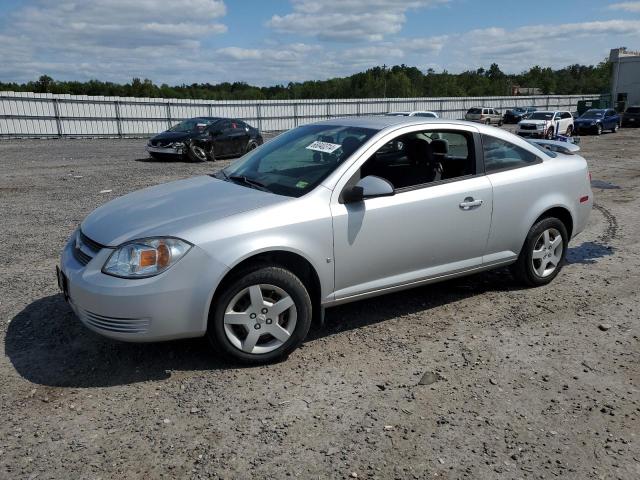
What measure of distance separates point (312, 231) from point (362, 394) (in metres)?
1.11

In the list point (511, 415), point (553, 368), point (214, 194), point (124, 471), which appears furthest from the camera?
point (214, 194)

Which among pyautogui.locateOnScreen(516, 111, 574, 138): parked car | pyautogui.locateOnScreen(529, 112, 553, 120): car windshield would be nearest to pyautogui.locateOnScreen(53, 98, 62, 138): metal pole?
pyautogui.locateOnScreen(516, 111, 574, 138): parked car

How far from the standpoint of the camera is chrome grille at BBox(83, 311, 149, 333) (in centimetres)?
334

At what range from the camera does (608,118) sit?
32938 mm

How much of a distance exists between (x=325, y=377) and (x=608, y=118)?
115 feet

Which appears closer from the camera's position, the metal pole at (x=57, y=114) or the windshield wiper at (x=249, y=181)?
the windshield wiper at (x=249, y=181)

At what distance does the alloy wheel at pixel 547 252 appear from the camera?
512 cm

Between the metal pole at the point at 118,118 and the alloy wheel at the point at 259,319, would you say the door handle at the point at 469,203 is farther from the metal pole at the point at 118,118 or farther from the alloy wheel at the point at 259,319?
the metal pole at the point at 118,118

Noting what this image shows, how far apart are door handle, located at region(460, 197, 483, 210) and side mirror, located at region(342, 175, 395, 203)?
2.62 feet

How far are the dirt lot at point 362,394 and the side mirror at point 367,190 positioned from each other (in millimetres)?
1091

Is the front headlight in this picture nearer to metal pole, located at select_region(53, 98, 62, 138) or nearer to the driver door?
the driver door

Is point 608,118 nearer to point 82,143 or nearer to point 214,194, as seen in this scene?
point 82,143

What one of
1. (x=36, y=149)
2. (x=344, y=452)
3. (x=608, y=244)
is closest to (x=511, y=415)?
(x=344, y=452)

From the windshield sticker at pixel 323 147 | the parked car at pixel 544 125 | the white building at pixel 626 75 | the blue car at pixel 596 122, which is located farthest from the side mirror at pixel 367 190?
the white building at pixel 626 75
